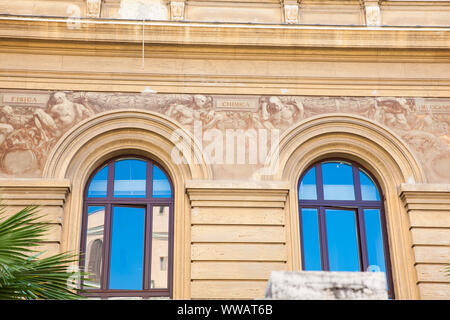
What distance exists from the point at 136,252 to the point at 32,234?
603 centimetres

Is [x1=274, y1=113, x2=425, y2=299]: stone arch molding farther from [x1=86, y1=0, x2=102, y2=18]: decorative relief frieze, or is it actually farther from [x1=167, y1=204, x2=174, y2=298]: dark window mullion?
[x1=86, y1=0, x2=102, y2=18]: decorative relief frieze

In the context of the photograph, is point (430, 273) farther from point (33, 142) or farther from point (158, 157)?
point (33, 142)

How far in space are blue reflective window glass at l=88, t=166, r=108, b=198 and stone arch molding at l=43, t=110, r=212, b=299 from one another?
0.66 ft

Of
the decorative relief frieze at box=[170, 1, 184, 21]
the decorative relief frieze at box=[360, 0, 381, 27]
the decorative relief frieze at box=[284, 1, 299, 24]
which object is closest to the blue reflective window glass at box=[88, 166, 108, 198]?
the decorative relief frieze at box=[170, 1, 184, 21]

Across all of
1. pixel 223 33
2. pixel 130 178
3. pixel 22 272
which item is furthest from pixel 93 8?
pixel 22 272

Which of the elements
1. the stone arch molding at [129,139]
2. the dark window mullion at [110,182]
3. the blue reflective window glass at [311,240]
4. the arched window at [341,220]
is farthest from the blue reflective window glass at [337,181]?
the dark window mullion at [110,182]

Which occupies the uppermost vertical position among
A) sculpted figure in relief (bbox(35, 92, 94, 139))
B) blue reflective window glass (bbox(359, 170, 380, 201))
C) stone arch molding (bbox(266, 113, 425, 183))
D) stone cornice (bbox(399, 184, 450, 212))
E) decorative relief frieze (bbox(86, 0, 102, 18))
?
decorative relief frieze (bbox(86, 0, 102, 18))

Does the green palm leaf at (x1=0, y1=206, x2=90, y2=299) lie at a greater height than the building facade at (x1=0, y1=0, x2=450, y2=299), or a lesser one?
lesser

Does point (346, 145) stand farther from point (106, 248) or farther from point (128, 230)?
point (106, 248)

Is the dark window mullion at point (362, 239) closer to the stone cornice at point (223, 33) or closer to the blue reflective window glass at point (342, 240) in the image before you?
the blue reflective window glass at point (342, 240)

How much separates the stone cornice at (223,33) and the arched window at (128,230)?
290 centimetres

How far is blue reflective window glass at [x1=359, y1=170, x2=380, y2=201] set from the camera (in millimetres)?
15234

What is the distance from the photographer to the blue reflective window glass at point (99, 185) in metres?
14.9

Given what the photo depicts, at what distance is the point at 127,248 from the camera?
14.4 metres
